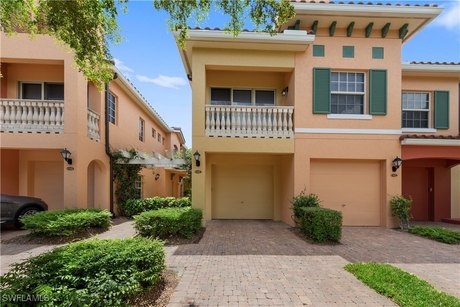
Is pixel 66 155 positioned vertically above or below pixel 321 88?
below

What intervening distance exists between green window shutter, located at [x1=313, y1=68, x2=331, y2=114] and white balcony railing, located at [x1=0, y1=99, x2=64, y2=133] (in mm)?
9243

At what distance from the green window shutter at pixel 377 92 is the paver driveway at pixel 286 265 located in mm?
4428

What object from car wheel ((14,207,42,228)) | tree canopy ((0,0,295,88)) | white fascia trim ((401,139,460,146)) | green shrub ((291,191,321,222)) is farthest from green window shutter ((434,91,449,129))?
car wheel ((14,207,42,228))

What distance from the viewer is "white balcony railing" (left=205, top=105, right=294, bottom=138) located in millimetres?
9438

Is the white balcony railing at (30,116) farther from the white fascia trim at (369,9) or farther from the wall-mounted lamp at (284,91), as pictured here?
the white fascia trim at (369,9)

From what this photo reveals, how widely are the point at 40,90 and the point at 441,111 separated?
55.1 ft

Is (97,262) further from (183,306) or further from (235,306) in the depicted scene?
(235,306)

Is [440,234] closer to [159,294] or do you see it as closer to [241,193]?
[241,193]

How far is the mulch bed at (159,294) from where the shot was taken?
383 centimetres

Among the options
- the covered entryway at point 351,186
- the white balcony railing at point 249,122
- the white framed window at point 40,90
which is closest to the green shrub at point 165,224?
the white balcony railing at point 249,122

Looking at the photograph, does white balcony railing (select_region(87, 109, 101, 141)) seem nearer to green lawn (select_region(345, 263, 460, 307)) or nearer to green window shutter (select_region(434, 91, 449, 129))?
green lawn (select_region(345, 263, 460, 307))

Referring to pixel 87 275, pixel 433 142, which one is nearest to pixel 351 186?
pixel 433 142

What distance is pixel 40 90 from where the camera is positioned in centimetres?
1064

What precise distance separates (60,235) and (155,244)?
15.4 ft
